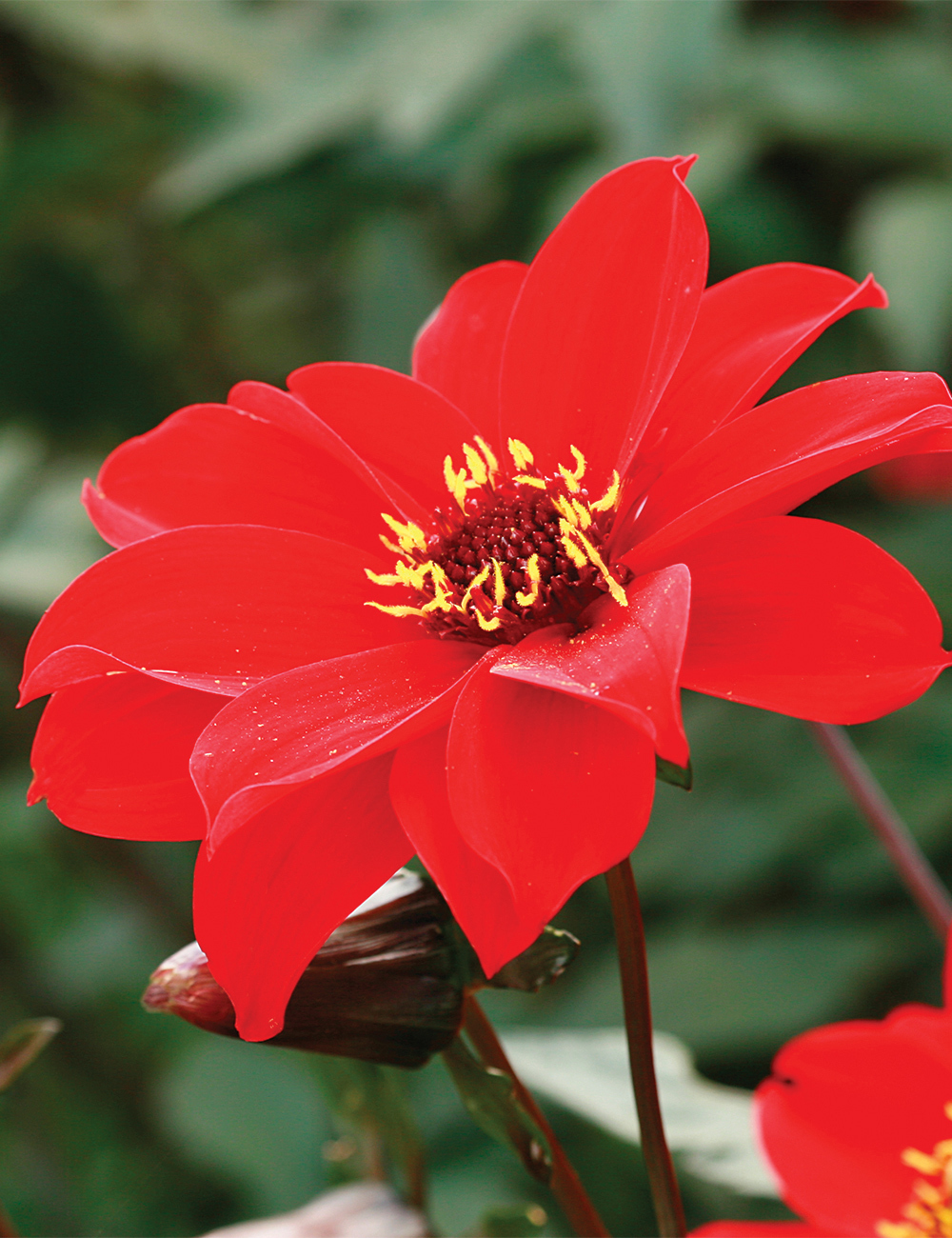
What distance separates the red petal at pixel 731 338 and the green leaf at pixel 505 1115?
0.14 metres

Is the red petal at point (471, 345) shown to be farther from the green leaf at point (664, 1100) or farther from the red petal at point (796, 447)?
the green leaf at point (664, 1100)

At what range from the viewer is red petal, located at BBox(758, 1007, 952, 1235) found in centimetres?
21

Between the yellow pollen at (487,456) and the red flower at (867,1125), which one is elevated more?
the yellow pollen at (487,456)

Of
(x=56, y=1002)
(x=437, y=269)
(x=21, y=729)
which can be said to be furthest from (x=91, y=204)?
(x=56, y=1002)

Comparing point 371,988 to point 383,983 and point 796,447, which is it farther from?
point 796,447

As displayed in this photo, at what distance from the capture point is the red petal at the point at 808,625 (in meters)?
0.20

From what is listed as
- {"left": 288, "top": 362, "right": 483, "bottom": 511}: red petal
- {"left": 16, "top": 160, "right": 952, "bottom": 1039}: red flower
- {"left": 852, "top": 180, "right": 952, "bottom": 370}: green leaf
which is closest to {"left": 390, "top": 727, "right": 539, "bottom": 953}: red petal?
{"left": 16, "top": 160, "right": 952, "bottom": 1039}: red flower

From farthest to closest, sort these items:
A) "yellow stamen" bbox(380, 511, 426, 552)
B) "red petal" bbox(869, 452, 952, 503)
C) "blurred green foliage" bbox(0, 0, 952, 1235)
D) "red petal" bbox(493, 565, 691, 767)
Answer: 1. "red petal" bbox(869, 452, 952, 503)
2. "blurred green foliage" bbox(0, 0, 952, 1235)
3. "yellow stamen" bbox(380, 511, 426, 552)
4. "red petal" bbox(493, 565, 691, 767)

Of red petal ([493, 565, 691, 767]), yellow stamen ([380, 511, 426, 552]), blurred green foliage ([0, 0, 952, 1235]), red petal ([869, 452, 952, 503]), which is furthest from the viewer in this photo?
red petal ([869, 452, 952, 503])

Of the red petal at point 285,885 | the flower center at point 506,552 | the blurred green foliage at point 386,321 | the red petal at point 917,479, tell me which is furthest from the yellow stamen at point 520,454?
the red petal at point 917,479

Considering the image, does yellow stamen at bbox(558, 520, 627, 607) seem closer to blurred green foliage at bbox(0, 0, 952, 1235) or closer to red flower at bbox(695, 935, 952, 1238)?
red flower at bbox(695, 935, 952, 1238)

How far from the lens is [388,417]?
30 cm

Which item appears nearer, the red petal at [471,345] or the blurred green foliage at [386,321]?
the red petal at [471,345]

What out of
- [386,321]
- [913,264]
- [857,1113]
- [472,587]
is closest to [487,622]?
[472,587]
